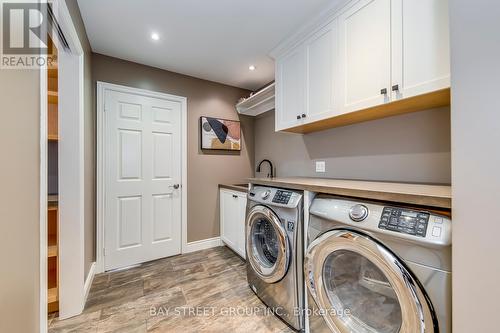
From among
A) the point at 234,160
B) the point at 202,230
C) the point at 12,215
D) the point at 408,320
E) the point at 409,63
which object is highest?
the point at 409,63

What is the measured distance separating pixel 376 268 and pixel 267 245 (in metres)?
0.95

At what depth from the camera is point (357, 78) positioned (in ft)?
4.91

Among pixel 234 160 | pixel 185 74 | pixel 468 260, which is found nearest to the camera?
pixel 468 260

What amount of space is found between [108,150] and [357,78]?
2.58 meters

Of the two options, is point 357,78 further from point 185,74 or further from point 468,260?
point 185,74

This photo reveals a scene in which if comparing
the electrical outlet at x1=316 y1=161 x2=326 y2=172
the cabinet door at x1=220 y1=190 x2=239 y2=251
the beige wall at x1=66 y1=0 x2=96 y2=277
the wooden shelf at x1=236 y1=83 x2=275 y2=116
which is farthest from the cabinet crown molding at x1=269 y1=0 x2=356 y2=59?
the beige wall at x1=66 y1=0 x2=96 y2=277

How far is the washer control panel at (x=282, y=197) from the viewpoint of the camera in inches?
58.6

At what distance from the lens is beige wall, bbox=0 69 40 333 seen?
2.28 feet

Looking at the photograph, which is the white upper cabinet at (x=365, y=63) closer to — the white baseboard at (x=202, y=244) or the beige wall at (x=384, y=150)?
the beige wall at (x=384, y=150)

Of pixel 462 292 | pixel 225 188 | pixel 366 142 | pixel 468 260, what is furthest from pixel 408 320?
pixel 225 188

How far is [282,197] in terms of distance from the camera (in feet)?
5.04

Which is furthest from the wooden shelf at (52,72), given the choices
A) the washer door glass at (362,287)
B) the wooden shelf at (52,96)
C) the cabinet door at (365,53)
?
the washer door glass at (362,287)

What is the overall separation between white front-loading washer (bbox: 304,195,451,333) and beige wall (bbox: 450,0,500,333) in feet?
0.20

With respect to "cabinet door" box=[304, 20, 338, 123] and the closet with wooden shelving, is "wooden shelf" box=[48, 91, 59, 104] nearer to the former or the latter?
the closet with wooden shelving
